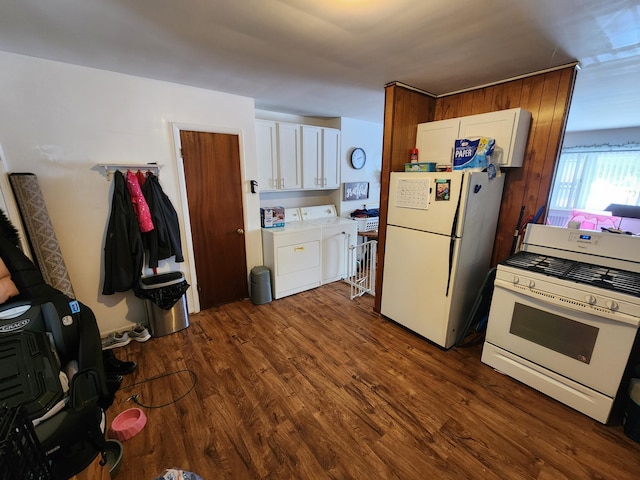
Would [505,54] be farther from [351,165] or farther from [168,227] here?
[168,227]

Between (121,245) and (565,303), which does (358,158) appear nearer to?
(565,303)

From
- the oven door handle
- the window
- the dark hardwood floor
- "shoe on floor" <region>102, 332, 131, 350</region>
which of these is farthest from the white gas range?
the window

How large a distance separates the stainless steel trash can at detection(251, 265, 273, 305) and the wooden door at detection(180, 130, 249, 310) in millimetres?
192

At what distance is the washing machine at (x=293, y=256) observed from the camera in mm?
3219

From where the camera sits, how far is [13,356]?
1290 millimetres

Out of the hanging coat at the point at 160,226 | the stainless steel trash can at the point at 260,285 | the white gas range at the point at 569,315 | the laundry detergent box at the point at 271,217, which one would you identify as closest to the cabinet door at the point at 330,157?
the laundry detergent box at the point at 271,217

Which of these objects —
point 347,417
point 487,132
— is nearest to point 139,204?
point 347,417

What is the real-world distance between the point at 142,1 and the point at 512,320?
9.80ft

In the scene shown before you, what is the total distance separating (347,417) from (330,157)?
322cm

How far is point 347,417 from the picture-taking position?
1739 millimetres

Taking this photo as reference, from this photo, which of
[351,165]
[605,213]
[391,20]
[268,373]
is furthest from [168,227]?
[605,213]

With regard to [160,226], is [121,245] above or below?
below

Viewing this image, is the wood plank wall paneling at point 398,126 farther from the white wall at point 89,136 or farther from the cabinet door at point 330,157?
the white wall at point 89,136

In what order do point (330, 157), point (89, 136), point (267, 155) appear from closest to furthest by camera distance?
point (89, 136) < point (267, 155) < point (330, 157)
